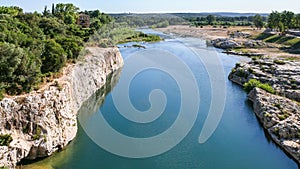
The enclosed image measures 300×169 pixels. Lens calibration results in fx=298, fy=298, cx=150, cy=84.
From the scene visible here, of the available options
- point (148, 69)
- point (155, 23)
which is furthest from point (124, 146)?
point (155, 23)

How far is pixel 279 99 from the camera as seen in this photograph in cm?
3944

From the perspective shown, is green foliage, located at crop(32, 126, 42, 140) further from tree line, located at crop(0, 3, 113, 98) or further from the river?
tree line, located at crop(0, 3, 113, 98)

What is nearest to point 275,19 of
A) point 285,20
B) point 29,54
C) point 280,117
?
point 285,20

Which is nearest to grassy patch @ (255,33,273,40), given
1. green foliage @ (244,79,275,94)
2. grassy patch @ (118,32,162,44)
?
grassy patch @ (118,32,162,44)

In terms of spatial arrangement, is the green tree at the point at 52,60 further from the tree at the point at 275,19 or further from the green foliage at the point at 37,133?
the tree at the point at 275,19

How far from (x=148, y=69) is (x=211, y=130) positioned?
29770mm

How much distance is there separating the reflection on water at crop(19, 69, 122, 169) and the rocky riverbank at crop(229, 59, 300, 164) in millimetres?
20624

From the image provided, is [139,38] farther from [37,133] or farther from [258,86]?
[37,133]

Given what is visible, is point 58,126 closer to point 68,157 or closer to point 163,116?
point 68,157

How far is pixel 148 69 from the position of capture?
61.3 m

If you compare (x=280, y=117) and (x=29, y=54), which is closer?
(x=29, y=54)

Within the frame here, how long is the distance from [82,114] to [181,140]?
1276 cm

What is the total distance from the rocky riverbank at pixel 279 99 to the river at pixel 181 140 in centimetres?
108

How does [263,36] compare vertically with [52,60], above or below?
below
